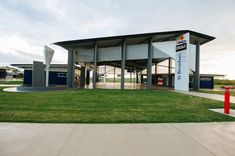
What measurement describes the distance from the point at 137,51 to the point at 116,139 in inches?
687

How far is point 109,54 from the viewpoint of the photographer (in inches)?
867

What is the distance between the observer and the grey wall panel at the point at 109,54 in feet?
70.0

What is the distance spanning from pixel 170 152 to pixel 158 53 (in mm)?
17505

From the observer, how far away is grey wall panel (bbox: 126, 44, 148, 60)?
2027 centimetres

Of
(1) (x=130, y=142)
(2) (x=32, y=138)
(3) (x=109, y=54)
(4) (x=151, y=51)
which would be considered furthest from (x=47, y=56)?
(1) (x=130, y=142)

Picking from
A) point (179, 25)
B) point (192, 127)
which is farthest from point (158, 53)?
point (192, 127)

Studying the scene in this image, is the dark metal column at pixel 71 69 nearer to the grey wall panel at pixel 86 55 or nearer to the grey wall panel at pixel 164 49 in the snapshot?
the grey wall panel at pixel 86 55

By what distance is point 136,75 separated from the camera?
46250 mm

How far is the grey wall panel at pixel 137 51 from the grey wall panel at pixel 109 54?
1.24 meters

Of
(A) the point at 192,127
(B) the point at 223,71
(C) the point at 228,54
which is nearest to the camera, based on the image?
(A) the point at 192,127

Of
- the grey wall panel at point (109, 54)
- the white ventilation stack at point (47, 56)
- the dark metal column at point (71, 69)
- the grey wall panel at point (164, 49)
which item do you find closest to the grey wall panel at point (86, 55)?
the dark metal column at point (71, 69)

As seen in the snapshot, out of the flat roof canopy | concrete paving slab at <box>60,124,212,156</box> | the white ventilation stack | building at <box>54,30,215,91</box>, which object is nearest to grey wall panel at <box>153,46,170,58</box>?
building at <box>54,30,215,91</box>

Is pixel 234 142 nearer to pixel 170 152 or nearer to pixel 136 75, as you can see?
pixel 170 152

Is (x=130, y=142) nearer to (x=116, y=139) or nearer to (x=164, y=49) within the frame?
(x=116, y=139)
